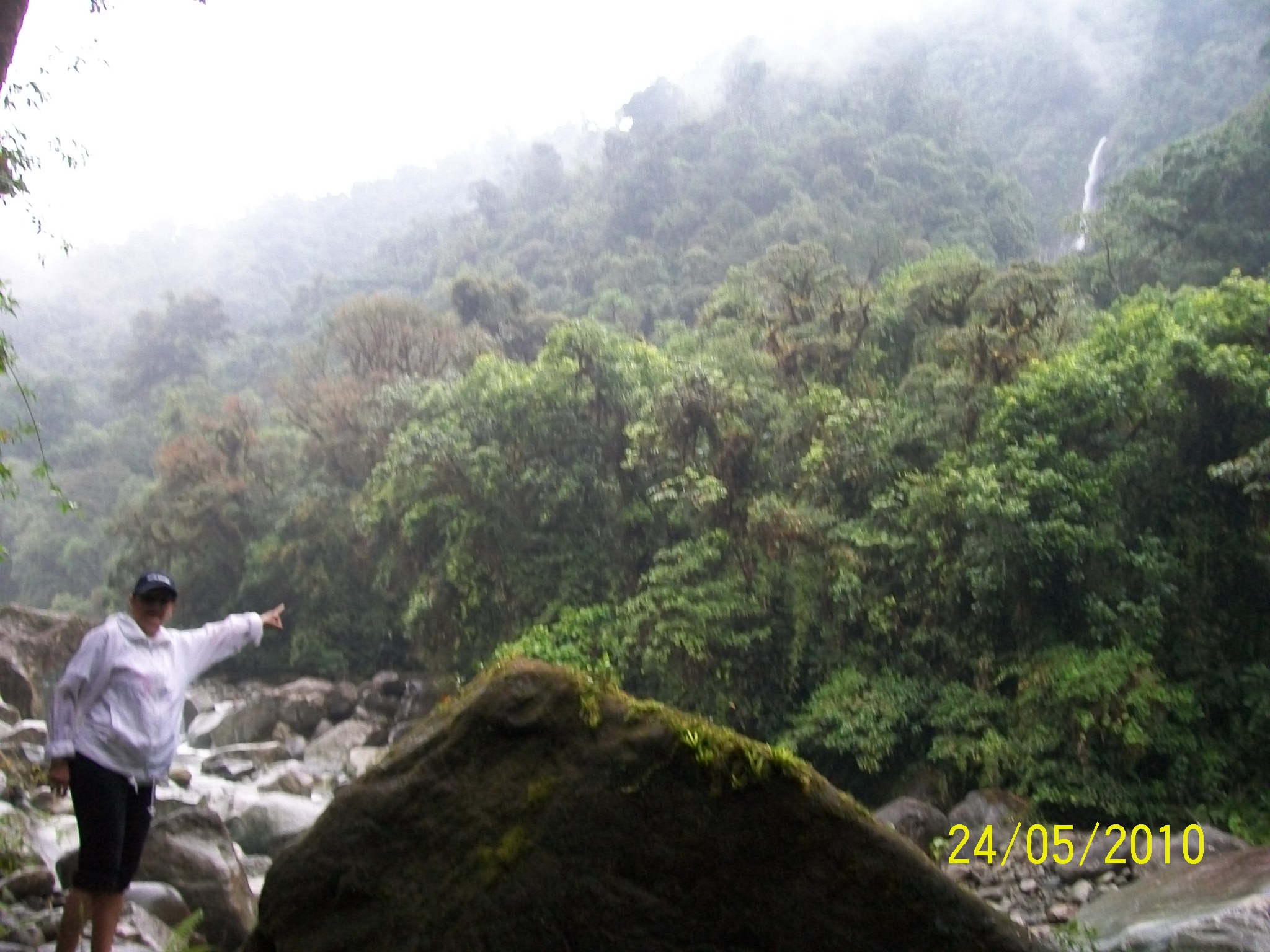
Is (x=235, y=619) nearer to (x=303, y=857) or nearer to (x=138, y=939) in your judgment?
(x=303, y=857)

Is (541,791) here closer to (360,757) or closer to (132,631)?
(132,631)

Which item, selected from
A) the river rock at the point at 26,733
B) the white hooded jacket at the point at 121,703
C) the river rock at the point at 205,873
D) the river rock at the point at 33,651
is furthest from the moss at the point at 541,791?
the river rock at the point at 33,651

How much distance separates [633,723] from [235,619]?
7.39ft

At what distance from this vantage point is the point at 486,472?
14.4 metres

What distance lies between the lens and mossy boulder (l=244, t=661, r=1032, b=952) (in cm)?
296

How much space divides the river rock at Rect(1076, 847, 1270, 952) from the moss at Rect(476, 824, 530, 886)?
9.10 feet

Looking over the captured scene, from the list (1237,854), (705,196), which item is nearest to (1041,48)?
(705,196)

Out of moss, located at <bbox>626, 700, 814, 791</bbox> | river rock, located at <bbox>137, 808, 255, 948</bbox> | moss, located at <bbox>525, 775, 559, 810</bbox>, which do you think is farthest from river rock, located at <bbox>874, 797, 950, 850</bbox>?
moss, located at <bbox>525, 775, 559, 810</bbox>

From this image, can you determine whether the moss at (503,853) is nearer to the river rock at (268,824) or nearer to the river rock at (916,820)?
the river rock at (916,820)

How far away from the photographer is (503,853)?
3107mm

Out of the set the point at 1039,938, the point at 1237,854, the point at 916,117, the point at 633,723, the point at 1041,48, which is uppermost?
the point at 1041,48

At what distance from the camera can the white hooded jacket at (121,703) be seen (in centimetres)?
363

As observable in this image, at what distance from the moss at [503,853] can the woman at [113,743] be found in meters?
1.61
